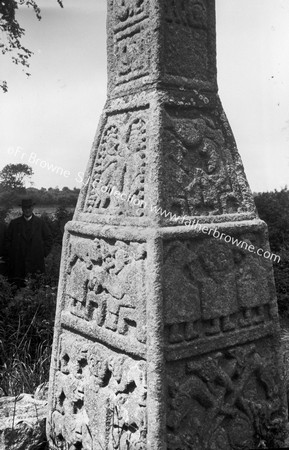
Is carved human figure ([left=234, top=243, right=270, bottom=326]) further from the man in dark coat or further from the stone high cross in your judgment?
the man in dark coat

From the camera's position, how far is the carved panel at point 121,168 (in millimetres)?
2539

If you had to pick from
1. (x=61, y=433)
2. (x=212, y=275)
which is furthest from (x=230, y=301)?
(x=61, y=433)

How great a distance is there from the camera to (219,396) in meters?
2.54

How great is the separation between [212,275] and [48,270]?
4.90 metres

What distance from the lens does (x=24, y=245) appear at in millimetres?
6746

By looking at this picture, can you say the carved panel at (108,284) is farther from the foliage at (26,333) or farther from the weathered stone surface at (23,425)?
the foliage at (26,333)

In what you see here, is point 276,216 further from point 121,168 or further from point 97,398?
point 97,398

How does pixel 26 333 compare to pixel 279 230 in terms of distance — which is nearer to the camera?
pixel 26 333

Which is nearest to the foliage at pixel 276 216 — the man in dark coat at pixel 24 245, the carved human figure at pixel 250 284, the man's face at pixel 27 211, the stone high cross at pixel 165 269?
the man in dark coat at pixel 24 245

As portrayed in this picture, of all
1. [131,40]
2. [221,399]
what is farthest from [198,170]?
[221,399]

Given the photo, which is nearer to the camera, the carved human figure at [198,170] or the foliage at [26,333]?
the carved human figure at [198,170]

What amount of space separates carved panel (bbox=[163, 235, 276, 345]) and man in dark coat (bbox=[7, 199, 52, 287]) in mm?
4503

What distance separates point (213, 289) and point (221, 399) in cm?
59

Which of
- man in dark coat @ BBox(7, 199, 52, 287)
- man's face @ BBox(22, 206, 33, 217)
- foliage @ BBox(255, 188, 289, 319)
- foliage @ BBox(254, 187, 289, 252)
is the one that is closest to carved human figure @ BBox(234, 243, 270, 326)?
man in dark coat @ BBox(7, 199, 52, 287)
